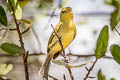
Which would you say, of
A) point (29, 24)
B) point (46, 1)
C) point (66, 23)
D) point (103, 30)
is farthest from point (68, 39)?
point (46, 1)

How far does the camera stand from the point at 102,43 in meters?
1.05

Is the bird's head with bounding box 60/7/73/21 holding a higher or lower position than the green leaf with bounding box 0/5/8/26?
lower

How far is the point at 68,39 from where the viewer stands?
1.34 metres

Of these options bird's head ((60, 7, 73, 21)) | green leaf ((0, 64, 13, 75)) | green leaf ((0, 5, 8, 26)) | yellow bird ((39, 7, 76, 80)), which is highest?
green leaf ((0, 5, 8, 26))

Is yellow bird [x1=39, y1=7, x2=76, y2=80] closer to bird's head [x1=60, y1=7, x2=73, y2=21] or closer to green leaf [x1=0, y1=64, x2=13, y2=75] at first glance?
bird's head [x1=60, y1=7, x2=73, y2=21]

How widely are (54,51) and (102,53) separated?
16.4 inches

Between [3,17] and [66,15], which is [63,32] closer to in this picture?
[66,15]

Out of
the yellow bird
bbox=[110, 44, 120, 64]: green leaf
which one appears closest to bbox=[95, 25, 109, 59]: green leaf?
bbox=[110, 44, 120, 64]: green leaf

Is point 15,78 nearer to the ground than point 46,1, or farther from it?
nearer to the ground

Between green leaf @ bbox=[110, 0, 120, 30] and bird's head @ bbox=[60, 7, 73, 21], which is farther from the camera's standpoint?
bird's head @ bbox=[60, 7, 73, 21]

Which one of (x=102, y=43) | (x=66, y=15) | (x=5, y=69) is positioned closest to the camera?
(x=102, y=43)

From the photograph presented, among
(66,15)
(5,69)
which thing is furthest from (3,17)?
(66,15)

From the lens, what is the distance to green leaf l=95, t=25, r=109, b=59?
40.5 inches

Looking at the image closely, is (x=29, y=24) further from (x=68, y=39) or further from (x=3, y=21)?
(x=68, y=39)
